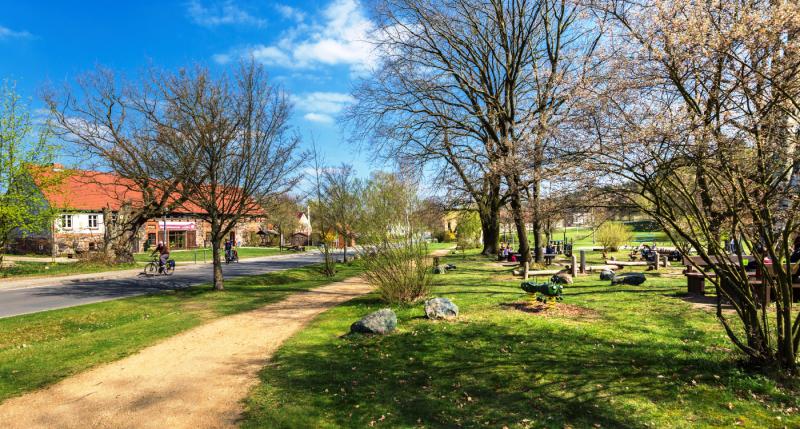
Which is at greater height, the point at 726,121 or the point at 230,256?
the point at 726,121

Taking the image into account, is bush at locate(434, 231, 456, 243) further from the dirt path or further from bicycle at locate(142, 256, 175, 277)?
the dirt path

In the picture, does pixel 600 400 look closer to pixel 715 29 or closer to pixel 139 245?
pixel 715 29

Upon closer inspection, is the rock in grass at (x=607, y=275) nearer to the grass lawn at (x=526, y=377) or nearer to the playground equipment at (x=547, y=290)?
the grass lawn at (x=526, y=377)

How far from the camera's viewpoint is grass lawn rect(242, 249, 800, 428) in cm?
481

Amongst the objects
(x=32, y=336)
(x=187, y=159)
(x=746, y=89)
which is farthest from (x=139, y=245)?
(x=746, y=89)

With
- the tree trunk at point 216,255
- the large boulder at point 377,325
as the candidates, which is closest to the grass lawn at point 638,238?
the tree trunk at point 216,255

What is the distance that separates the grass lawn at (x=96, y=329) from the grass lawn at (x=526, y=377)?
3385mm

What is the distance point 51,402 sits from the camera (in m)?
5.73

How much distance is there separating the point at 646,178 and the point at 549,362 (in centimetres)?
300

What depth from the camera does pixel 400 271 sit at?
11.7 metres

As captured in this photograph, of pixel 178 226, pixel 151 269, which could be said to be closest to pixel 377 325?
pixel 151 269

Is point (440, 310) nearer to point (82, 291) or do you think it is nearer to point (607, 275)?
point (607, 275)

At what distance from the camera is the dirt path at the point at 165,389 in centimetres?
518

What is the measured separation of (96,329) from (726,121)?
12941mm
